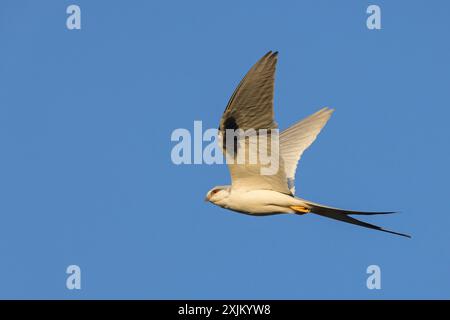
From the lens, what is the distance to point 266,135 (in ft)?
32.9

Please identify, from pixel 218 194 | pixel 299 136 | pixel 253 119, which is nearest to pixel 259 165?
pixel 218 194

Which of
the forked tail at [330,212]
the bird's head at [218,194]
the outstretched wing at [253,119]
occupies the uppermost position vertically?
the outstretched wing at [253,119]

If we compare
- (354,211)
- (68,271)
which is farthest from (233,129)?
(68,271)

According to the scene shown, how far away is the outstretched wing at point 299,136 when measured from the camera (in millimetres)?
11844

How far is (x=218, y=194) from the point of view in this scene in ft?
35.5

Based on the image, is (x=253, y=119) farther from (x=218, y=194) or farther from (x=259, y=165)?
(x=218, y=194)

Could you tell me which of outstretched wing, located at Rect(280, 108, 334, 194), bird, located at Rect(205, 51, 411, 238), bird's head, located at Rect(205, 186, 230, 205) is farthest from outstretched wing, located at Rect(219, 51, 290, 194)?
outstretched wing, located at Rect(280, 108, 334, 194)

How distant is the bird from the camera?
9422 millimetres

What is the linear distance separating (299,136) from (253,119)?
2.49m

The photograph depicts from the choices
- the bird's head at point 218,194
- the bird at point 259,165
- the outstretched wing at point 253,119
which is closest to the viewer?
the outstretched wing at point 253,119

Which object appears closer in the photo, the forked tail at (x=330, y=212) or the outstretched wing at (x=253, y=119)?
the outstretched wing at (x=253, y=119)

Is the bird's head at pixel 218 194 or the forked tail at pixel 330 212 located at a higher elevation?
the bird's head at pixel 218 194

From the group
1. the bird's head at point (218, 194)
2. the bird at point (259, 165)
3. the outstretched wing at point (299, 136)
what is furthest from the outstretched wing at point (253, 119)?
the outstretched wing at point (299, 136)

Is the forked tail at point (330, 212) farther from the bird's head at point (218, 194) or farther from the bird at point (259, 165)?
the bird's head at point (218, 194)
